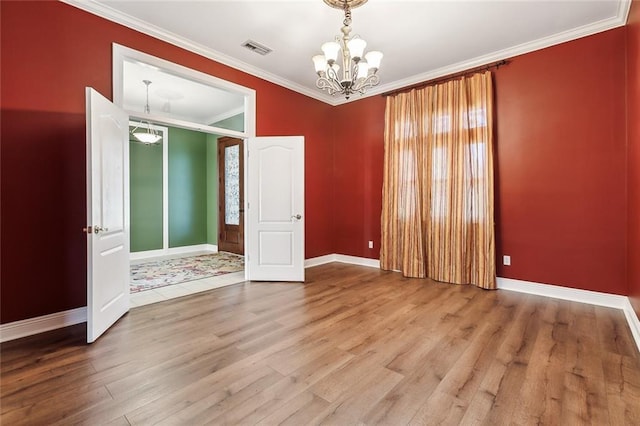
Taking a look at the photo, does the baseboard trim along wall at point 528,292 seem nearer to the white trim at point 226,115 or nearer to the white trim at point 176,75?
the white trim at point 176,75

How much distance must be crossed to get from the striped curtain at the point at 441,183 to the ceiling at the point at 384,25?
56 centimetres

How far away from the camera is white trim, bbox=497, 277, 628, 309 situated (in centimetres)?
327

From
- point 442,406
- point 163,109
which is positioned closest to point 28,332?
point 442,406

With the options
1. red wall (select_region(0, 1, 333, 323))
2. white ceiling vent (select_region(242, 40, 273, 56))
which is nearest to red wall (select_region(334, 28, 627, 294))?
white ceiling vent (select_region(242, 40, 273, 56))

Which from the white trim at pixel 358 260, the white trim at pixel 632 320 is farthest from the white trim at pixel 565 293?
the white trim at pixel 358 260

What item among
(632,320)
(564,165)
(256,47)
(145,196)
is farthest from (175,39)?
(632,320)

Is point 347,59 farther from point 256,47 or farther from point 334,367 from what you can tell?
point 334,367

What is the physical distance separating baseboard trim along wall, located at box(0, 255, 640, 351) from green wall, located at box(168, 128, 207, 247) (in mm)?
4124

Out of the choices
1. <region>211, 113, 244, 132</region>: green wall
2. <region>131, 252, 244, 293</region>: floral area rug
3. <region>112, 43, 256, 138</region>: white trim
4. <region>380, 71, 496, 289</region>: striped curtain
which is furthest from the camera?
<region>211, 113, 244, 132</region>: green wall

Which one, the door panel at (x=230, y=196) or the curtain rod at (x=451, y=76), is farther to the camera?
the door panel at (x=230, y=196)

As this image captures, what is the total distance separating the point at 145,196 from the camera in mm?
6406

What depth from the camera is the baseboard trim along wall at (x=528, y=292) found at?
2.55m

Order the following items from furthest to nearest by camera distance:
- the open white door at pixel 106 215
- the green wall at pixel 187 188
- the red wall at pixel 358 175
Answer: the green wall at pixel 187 188, the red wall at pixel 358 175, the open white door at pixel 106 215

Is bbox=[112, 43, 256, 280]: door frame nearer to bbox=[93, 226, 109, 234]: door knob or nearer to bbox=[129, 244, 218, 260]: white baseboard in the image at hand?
bbox=[93, 226, 109, 234]: door knob
